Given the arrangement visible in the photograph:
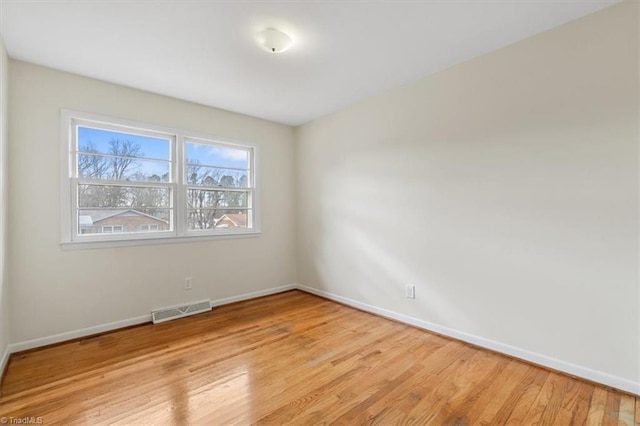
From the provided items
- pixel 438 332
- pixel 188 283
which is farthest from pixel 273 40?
pixel 438 332

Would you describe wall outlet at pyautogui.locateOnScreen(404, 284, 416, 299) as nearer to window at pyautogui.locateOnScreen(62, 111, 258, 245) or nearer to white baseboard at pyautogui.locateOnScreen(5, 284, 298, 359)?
window at pyautogui.locateOnScreen(62, 111, 258, 245)

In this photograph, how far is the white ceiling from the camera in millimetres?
1897

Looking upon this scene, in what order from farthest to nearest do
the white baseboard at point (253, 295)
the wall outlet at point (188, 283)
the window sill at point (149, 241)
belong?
1. the white baseboard at point (253, 295)
2. the wall outlet at point (188, 283)
3. the window sill at point (149, 241)

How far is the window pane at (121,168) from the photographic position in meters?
2.85

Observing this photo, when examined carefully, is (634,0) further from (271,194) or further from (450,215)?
(271,194)

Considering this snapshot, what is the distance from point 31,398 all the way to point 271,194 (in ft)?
9.91

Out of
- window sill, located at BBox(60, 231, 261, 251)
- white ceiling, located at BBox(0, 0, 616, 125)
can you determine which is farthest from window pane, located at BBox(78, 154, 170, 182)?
white ceiling, located at BBox(0, 0, 616, 125)

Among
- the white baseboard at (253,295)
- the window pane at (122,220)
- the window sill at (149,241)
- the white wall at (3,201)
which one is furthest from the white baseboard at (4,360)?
the white baseboard at (253,295)

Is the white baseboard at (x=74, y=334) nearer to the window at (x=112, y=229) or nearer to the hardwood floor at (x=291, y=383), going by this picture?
the hardwood floor at (x=291, y=383)

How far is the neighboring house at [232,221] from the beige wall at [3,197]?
1887mm

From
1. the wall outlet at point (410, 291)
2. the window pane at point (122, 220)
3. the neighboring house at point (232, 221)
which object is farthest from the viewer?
the neighboring house at point (232, 221)

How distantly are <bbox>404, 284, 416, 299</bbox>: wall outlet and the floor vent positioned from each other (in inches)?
90.3

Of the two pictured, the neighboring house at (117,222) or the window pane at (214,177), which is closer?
the neighboring house at (117,222)

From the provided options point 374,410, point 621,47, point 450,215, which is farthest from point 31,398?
point 621,47
